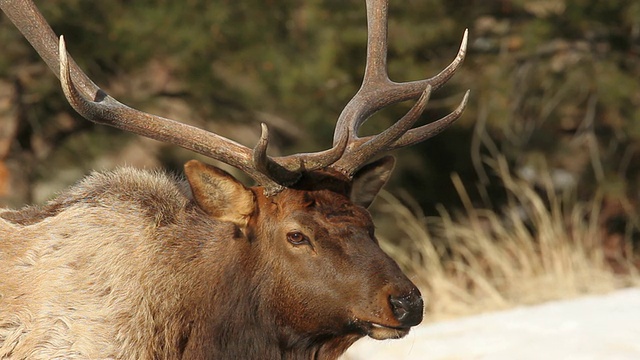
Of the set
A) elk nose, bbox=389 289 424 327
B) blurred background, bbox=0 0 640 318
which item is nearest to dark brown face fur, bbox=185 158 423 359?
elk nose, bbox=389 289 424 327

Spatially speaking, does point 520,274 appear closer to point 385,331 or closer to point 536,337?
point 536,337

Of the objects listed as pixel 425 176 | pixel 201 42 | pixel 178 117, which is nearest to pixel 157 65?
pixel 178 117

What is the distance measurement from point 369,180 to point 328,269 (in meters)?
0.72

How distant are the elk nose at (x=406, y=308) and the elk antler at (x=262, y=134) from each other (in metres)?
0.67

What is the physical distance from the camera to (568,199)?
38.7 feet

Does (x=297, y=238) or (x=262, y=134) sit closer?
(x=262, y=134)

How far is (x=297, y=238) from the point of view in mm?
4430

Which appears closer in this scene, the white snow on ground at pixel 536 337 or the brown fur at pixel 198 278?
the brown fur at pixel 198 278

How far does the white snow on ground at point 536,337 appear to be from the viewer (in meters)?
6.16

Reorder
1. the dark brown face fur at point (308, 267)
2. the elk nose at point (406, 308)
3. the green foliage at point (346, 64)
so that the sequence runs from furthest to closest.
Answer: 1. the green foliage at point (346, 64)
2. the dark brown face fur at point (308, 267)
3. the elk nose at point (406, 308)

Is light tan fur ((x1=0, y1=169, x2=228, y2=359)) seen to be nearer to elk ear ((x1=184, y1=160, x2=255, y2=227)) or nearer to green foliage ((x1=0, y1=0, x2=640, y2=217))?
elk ear ((x1=184, y1=160, x2=255, y2=227))

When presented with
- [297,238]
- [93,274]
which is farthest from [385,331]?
[93,274]

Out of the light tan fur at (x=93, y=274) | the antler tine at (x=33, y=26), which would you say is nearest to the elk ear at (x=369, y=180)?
the light tan fur at (x=93, y=274)

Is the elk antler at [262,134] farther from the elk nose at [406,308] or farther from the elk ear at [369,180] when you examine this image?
the elk nose at [406,308]
